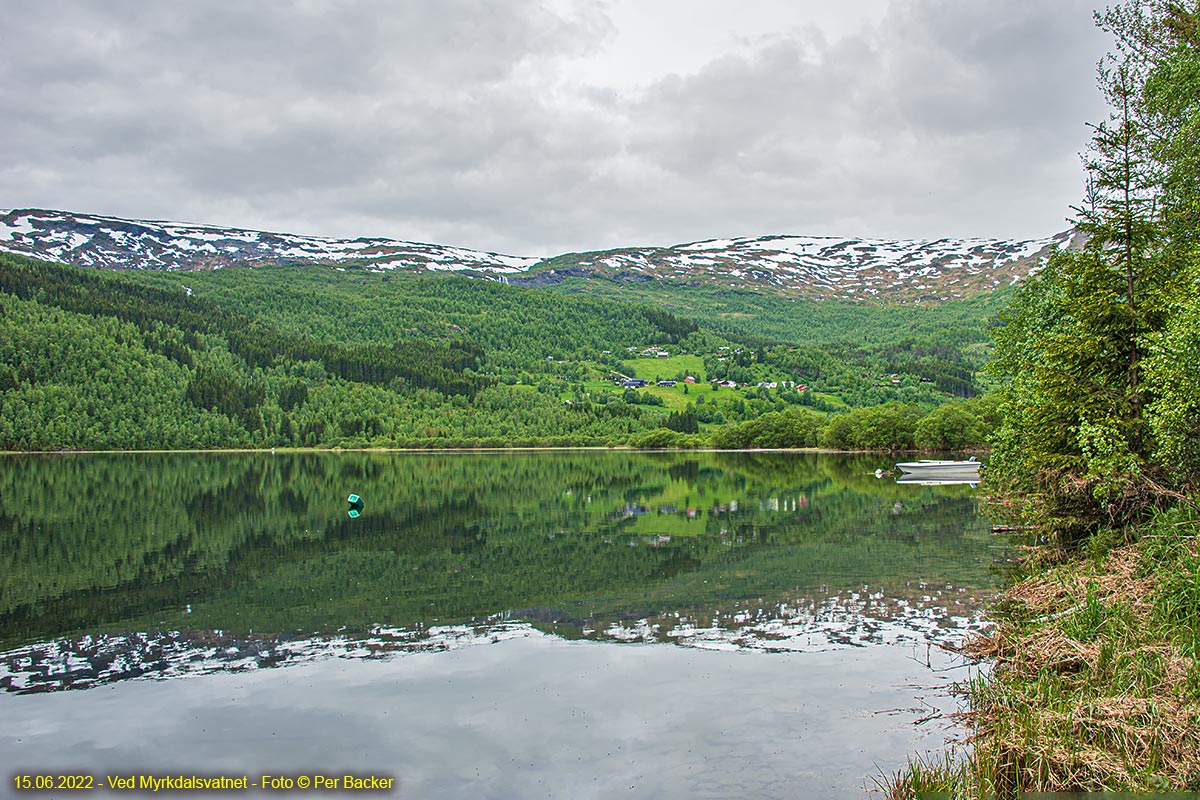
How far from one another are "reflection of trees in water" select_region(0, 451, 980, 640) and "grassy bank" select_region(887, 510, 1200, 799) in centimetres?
968

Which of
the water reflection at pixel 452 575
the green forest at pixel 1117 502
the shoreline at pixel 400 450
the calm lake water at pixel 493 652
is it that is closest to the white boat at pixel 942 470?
the water reflection at pixel 452 575

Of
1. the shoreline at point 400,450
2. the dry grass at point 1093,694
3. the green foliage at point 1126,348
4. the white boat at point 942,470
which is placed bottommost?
the shoreline at point 400,450

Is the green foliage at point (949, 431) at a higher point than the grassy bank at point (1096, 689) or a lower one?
lower

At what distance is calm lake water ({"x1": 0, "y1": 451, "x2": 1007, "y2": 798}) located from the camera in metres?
12.3

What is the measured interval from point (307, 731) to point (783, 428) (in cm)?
14353

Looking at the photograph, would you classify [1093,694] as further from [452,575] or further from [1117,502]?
[452,575]

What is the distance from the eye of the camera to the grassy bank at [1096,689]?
9570 mm

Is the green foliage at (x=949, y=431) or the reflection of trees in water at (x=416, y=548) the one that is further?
the green foliage at (x=949, y=431)

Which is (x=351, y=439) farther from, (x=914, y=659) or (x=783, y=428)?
(x=914, y=659)

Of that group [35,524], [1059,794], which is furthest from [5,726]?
[35,524]

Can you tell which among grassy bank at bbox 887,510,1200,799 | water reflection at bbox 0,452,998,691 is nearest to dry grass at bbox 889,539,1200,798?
grassy bank at bbox 887,510,1200,799

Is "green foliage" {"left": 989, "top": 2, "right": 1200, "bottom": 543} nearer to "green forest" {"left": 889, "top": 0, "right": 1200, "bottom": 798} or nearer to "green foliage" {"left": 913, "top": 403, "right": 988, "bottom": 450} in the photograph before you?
"green forest" {"left": 889, "top": 0, "right": 1200, "bottom": 798}

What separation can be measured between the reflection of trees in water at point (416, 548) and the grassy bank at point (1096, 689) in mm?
9681

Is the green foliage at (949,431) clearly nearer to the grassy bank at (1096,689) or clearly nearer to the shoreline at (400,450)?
the shoreline at (400,450)
